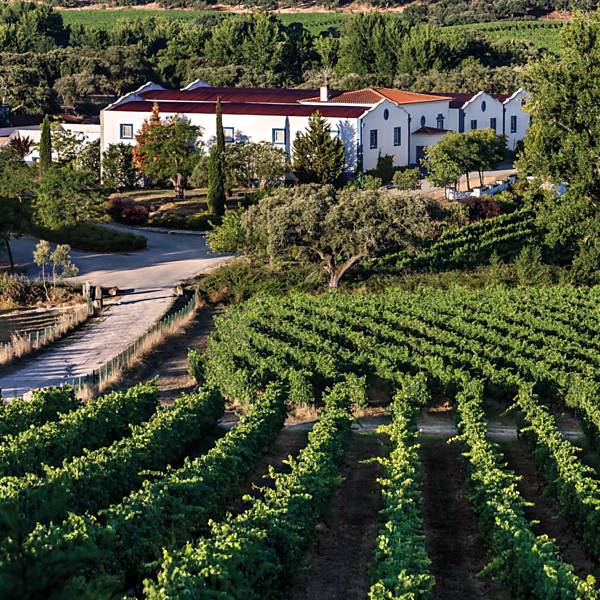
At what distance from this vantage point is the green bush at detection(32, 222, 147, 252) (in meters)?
50.4

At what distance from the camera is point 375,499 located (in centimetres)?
2155

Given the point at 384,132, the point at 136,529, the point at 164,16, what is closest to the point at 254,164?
the point at 384,132

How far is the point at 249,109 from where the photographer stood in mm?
67000

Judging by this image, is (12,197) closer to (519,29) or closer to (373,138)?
(373,138)

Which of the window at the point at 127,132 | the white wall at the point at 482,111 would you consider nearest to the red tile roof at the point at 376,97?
the white wall at the point at 482,111

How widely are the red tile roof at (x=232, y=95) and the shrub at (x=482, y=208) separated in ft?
71.2

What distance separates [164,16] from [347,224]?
124262 mm

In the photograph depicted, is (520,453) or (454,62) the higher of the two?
(454,62)

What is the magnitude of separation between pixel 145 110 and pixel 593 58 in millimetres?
30713

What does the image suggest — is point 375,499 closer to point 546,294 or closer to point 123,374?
point 123,374

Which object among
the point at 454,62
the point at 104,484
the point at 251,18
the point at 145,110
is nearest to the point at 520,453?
the point at 104,484

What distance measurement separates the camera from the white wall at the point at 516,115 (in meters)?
79.2

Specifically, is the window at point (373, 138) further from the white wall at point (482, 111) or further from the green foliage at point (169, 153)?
the white wall at point (482, 111)

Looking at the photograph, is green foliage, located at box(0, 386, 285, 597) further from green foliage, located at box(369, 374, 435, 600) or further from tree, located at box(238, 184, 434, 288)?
tree, located at box(238, 184, 434, 288)
